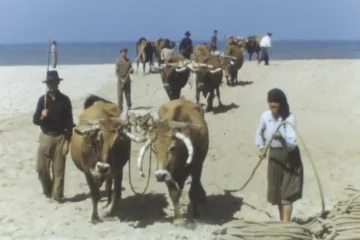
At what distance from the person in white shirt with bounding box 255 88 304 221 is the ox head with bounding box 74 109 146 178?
186cm

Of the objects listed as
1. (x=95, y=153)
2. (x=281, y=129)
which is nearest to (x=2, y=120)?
(x=95, y=153)

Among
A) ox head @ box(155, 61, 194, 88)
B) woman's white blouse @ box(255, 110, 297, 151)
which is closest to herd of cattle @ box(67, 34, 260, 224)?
woman's white blouse @ box(255, 110, 297, 151)

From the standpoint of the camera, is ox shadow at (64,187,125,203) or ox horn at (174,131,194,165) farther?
ox shadow at (64,187,125,203)

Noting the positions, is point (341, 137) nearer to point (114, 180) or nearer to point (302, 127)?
point (302, 127)

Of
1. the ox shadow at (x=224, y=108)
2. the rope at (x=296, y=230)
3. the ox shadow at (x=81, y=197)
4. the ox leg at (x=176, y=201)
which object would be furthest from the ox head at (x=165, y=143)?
the ox shadow at (x=224, y=108)

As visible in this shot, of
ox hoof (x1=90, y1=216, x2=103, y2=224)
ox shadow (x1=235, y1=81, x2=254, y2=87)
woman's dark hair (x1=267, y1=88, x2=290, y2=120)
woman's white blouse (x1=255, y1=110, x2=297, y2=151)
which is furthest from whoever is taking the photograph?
ox shadow (x1=235, y1=81, x2=254, y2=87)

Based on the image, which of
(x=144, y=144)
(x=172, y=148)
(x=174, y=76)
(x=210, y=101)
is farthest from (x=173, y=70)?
(x=172, y=148)

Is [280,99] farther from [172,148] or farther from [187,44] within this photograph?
[187,44]

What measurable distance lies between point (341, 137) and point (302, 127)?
129cm

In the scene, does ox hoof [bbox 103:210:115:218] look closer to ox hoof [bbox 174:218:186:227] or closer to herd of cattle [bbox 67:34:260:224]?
herd of cattle [bbox 67:34:260:224]

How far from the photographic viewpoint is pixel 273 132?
8953mm

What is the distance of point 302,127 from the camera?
1677cm

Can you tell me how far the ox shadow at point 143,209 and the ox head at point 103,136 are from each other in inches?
39.3

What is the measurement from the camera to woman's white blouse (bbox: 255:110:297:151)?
8.89 meters
